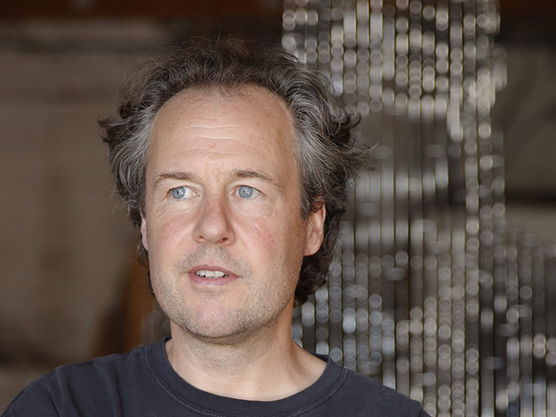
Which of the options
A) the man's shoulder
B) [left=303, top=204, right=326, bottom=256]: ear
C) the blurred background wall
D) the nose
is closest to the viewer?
the nose

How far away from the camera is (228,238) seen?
1366 mm

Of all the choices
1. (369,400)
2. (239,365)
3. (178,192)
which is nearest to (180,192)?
(178,192)

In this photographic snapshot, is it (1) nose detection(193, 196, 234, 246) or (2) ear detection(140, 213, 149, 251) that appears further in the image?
(2) ear detection(140, 213, 149, 251)

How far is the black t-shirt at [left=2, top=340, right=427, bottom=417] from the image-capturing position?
4.55ft

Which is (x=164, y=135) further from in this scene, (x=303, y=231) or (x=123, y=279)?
(x=123, y=279)

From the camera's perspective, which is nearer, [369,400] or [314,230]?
[369,400]

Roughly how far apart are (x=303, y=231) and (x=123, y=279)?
237cm

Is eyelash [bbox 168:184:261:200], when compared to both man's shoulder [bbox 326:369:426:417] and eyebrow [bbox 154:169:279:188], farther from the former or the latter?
man's shoulder [bbox 326:369:426:417]

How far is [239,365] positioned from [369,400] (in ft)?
0.60

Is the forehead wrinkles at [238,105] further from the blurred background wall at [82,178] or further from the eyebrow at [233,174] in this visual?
the blurred background wall at [82,178]

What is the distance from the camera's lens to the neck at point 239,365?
1432 millimetres

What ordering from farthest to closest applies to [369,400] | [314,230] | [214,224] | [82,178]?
[82,178]
[314,230]
[369,400]
[214,224]

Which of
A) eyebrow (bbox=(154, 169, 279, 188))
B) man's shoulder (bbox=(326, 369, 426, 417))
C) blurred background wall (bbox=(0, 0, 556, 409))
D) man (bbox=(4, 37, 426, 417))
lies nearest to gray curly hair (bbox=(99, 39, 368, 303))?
man (bbox=(4, 37, 426, 417))

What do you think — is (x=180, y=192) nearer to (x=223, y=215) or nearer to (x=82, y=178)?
(x=223, y=215)
